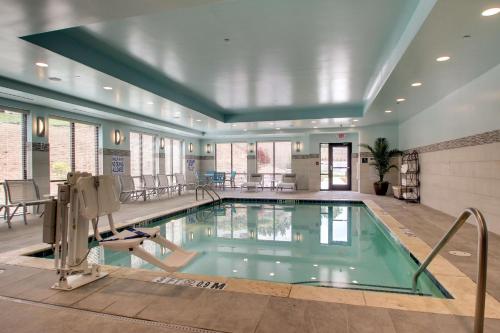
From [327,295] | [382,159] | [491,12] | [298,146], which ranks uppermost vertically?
[491,12]

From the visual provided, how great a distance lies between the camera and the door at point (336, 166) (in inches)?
503

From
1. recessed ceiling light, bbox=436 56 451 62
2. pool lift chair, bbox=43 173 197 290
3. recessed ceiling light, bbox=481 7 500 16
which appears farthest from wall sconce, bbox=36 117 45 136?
recessed ceiling light, bbox=481 7 500 16

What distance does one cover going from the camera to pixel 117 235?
302 cm

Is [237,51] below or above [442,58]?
above

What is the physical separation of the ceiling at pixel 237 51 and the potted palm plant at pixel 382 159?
2912 millimetres

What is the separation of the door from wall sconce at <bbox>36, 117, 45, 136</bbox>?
9993 millimetres

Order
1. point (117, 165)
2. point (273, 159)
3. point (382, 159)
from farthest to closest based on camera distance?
1. point (273, 159)
2. point (382, 159)
3. point (117, 165)

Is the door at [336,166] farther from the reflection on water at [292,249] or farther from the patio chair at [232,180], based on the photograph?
the reflection on water at [292,249]


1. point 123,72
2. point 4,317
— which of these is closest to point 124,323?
point 4,317

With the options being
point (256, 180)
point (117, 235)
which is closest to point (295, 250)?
point (117, 235)

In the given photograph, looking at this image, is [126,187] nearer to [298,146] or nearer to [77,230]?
[77,230]

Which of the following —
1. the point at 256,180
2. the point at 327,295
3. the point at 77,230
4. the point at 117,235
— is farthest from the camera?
the point at 256,180

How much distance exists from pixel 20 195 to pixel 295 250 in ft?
17.8

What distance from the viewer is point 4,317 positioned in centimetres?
219
